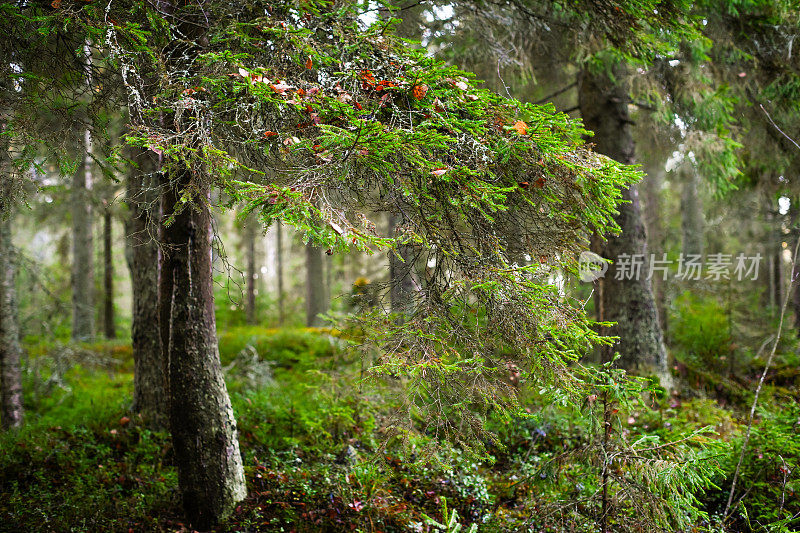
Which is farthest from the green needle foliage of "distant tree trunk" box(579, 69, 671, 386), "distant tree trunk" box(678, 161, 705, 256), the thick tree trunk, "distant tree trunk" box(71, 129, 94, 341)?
"distant tree trunk" box(678, 161, 705, 256)

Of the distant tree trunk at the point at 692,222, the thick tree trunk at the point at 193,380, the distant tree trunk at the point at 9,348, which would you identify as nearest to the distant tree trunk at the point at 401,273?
the thick tree trunk at the point at 193,380

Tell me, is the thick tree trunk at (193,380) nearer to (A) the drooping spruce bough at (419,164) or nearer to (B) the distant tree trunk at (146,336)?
(A) the drooping spruce bough at (419,164)

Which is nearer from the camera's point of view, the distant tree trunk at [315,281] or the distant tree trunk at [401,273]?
the distant tree trunk at [401,273]

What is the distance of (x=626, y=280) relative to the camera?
693 cm

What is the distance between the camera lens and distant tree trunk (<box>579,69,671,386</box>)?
687 cm

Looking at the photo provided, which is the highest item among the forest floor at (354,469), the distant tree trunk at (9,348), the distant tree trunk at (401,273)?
the distant tree trunk at (401,273)

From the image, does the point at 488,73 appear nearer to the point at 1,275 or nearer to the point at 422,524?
the point at 422,524

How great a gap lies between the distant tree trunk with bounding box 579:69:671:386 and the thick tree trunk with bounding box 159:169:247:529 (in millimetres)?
5422

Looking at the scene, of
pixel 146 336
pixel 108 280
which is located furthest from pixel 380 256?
pixel 108 280

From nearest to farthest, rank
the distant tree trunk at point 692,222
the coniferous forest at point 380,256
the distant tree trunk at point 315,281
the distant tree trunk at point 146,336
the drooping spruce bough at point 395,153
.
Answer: the drooping spruce bough at point 395,153 → the coniferous forest at point 380,256 → the distant tree trunk at point 146,336 → the distant tree trunk at point 692,222 → the distant tree trunk at point 315,281

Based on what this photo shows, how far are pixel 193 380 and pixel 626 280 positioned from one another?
234 inches

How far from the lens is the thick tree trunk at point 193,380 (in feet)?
12.7

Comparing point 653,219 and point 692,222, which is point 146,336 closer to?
point 653,219

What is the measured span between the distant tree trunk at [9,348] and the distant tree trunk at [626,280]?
823 cm
